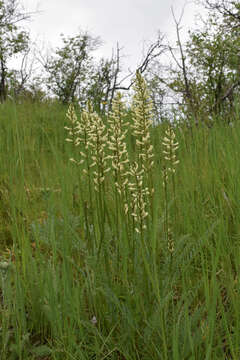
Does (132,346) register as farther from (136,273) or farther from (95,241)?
(95,241)

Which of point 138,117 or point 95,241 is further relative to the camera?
point 95,241

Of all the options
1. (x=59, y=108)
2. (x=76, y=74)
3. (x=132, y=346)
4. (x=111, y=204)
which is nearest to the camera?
(x=132, y=346)

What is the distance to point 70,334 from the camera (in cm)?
116

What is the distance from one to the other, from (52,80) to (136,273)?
34428 mm

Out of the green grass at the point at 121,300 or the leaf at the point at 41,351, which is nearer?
the green grass at the point at 121,300

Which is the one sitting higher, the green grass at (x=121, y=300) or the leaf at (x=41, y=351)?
the green grass at (x=121, y=300)

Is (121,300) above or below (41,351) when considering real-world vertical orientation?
above

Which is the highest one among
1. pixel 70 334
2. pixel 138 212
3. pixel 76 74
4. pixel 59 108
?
pixel 76 74

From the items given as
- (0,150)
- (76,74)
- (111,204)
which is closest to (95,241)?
(111,204)

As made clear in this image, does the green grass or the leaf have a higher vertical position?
the green grass

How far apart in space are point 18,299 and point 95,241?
0.40m

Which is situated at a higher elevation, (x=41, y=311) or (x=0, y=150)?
(x=0, y=150)

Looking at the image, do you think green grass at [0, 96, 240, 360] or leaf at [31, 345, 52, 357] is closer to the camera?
green grass at [0, 96, 240, 360]

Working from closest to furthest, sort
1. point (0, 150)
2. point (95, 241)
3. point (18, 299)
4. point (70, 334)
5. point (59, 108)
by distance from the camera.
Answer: point (70, 334)
point (18, 299)
point (95, 241)
point (0, 150)
point (59, 108)
